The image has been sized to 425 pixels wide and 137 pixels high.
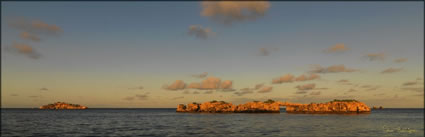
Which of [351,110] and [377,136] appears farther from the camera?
[351,110]

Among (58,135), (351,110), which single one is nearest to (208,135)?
(58,135)

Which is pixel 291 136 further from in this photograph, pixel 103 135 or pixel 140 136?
pixel 103 135

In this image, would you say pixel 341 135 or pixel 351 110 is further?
pixel 351 110

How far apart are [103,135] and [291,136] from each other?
33.4 metres

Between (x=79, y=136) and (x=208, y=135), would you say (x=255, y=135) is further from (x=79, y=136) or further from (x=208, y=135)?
(x=79, y=136)

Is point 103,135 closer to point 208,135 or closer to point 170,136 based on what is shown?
point 170,136

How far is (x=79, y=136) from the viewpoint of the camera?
54.2 m

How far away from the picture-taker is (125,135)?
185 ft

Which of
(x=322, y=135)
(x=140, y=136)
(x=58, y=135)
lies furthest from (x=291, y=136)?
(x=58, y=135)

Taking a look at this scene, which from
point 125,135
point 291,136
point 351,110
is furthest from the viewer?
point 351,110

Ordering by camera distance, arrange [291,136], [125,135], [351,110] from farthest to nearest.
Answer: [351,110] → [125,135] → [291,136]

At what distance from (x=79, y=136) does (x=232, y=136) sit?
88.5 ft

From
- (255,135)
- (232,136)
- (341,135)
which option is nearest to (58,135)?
(232,136)

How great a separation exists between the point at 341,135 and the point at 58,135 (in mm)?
50552
